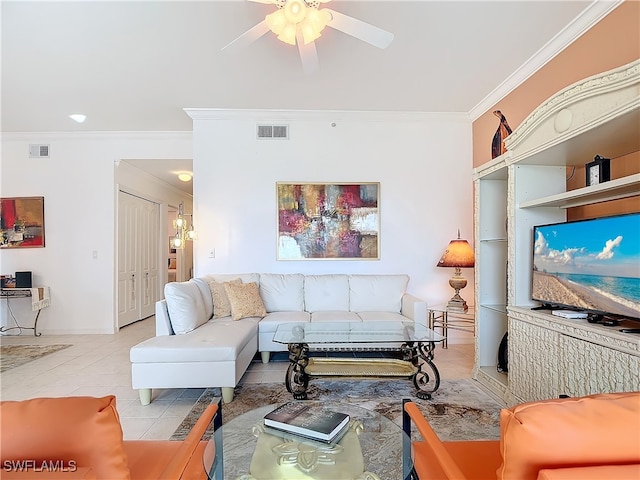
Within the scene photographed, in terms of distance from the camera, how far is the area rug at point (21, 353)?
377 cm

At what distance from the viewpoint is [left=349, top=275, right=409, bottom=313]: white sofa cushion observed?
423 cm

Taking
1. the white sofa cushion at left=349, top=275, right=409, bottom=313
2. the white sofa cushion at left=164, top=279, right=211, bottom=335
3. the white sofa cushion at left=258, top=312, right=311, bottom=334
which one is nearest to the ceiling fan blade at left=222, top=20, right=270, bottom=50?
the white sofa cushion at left=164, top=279, right=211, bottom=335

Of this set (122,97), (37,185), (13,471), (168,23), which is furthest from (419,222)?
(37,185)

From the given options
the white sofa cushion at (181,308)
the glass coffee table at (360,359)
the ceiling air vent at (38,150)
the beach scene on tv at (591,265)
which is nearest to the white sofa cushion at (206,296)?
the white sofa cushion at (181,308)

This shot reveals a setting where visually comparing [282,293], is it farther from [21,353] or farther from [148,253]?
[148,253]

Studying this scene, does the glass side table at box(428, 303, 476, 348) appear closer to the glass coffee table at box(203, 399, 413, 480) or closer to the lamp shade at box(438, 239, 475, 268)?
the lamp shade at box(438, 239, 475, 268)

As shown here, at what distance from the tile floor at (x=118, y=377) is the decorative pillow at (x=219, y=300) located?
622mm

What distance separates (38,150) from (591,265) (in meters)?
6.63

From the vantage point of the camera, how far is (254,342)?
351 cm

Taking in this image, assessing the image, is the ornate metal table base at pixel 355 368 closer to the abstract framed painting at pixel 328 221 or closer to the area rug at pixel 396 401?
the area rug at pixel 396 401

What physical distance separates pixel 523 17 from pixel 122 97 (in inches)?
155

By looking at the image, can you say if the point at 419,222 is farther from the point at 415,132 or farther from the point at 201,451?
the point at 201,451

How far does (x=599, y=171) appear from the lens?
84.1 inches

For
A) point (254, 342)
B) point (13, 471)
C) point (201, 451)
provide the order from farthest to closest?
point (254, 342)
point (201, 451)
point (13, 471)
